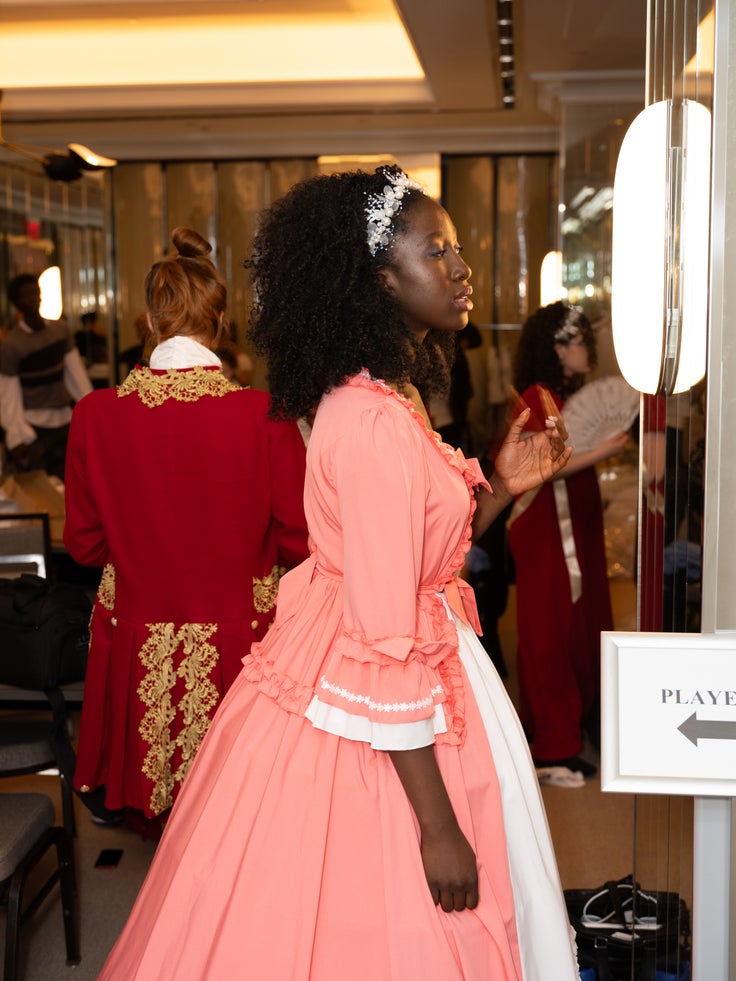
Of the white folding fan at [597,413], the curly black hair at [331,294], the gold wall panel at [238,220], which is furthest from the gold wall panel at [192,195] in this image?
the curly black hair at [331,294]

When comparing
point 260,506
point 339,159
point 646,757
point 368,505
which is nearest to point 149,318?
point 260,506

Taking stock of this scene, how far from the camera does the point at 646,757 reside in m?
1.44

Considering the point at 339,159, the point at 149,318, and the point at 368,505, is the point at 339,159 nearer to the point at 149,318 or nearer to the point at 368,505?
the point at 149,318

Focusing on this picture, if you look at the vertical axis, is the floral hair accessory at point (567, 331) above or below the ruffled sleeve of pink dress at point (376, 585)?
above

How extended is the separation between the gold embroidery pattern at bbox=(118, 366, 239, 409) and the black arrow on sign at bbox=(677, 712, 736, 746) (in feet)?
5.29

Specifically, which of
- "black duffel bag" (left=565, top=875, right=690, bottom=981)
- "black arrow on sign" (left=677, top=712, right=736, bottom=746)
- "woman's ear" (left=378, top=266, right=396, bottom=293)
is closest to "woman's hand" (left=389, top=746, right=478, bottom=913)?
"black arrow on sign" (left=677, top=712, right=736, bottom=746)

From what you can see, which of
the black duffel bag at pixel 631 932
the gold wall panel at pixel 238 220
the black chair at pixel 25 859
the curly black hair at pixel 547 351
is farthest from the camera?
the gold wall panel at pixel 238 220

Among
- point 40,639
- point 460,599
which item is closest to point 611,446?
point 40,639

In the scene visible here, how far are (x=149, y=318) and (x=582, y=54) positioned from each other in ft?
15.0

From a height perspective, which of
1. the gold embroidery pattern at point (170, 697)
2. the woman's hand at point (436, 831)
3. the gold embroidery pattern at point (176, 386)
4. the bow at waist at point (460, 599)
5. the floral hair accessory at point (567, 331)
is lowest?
the gold embroidery pattern at point (170, 697)

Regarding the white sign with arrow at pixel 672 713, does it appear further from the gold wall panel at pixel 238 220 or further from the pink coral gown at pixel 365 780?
the gold wall panel at pixel 238 220

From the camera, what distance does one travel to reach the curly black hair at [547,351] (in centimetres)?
419

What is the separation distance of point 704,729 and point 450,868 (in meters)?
0.39

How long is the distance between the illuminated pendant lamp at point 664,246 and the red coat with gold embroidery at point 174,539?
1.26m
